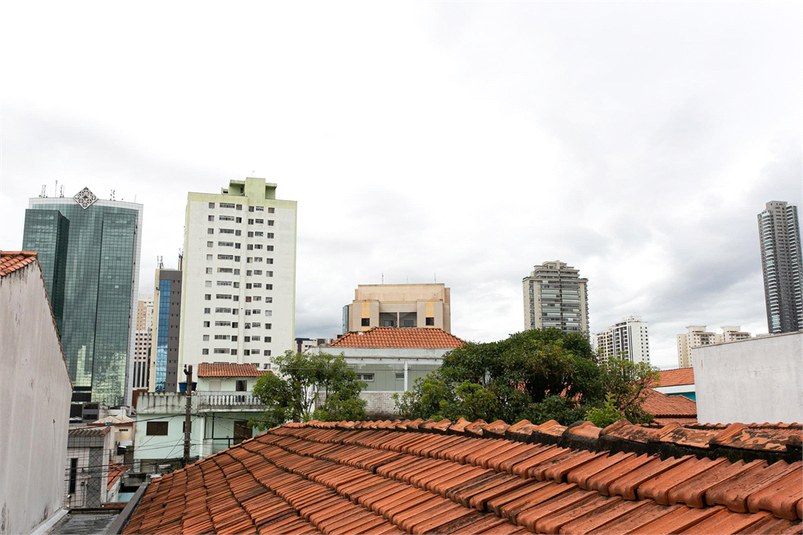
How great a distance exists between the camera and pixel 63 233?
134875 millimetres

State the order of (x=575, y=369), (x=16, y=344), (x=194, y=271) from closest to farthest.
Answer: (x=16, y=344)
(x=575, y=369)
(x=194, y=271)

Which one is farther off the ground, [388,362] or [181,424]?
[388,362]

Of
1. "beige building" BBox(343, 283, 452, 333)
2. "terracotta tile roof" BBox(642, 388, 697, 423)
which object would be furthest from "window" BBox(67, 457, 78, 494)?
"beige building" BBox(343, 283, 452, 333)

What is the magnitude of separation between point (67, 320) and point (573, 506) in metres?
154

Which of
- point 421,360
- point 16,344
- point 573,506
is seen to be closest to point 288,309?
point 421,360

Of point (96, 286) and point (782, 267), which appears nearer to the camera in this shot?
point (782, 267)

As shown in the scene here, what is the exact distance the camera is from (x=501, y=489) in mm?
3154

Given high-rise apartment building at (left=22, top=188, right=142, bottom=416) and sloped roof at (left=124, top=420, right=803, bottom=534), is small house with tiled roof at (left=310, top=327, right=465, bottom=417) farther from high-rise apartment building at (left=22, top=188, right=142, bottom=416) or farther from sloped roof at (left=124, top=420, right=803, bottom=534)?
high-rise apartment building at (left=22, top=188, right=142, bottom=416)

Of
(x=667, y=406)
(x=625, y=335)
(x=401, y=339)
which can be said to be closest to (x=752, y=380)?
(x=667, y=406)

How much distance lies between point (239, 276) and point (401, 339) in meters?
63.3

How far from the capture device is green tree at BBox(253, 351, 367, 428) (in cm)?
2975

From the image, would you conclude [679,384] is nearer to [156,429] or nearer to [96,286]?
[156,429]

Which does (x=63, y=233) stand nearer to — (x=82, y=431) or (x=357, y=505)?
(x=82, y=431)

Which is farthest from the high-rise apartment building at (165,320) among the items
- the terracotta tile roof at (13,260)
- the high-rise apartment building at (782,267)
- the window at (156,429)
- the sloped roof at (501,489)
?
the sloped roof at (501,489)
